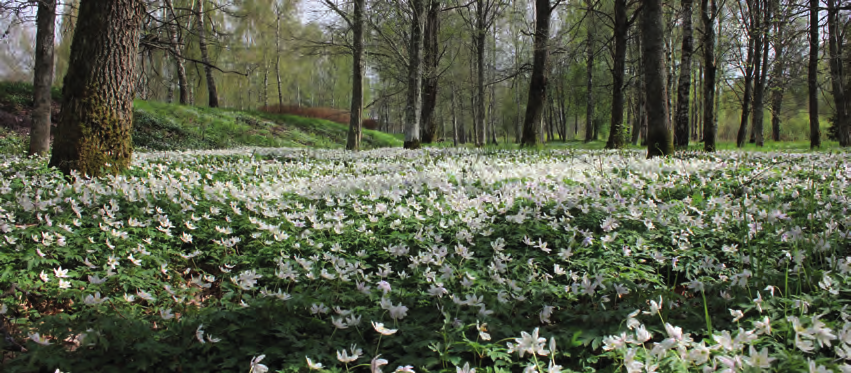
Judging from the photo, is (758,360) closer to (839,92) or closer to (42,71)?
(42,71)

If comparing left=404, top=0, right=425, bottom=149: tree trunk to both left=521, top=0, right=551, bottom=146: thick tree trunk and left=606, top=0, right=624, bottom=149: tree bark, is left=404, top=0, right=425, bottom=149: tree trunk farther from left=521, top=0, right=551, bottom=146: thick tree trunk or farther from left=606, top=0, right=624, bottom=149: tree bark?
left=606, top=0, right=624, bottom=149: tree bark

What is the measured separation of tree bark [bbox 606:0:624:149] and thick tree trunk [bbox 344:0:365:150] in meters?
8.76

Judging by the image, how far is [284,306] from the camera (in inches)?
93.2

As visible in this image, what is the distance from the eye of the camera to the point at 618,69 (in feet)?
51.2

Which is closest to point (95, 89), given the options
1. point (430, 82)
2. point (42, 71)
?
point (42, 71)

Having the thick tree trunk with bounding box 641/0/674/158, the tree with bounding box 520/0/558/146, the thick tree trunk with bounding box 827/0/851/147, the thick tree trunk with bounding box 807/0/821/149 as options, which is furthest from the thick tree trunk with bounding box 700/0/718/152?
the thick tree trunk with bounding box 827/0/851/147

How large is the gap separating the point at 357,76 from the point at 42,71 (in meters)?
7.61

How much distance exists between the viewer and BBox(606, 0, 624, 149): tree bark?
14531 millimetres

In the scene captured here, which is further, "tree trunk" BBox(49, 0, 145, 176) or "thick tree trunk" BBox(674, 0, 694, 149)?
"thick tree trunk" BBox(674, 0, 694, 149)

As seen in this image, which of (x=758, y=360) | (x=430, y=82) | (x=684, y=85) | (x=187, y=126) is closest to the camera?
(x=758, y=360)

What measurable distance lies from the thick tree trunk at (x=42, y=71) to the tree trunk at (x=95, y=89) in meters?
3.99

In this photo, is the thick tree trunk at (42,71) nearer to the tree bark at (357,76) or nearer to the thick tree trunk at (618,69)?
the tree bark at (357,76)

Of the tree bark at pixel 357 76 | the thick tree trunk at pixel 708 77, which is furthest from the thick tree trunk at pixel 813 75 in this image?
the tree bark at pixel 357 76

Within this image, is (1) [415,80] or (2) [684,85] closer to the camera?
(2) [684,85]
